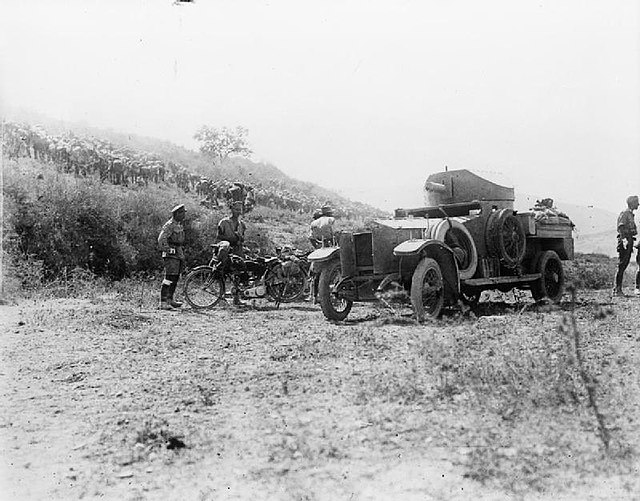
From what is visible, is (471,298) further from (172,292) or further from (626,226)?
(172,292)

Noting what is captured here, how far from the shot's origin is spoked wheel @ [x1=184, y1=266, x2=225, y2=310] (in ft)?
37.1

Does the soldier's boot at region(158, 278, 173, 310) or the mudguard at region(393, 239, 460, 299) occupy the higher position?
the mudguard at region(393, 239, 460, 299)

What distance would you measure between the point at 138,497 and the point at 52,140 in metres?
32.4

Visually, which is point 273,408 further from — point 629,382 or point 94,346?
point 94,346

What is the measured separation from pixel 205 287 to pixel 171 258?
73 cm

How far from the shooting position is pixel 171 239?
37.5 feet

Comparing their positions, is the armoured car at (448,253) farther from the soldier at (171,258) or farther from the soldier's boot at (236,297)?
the soldier at (171,258)

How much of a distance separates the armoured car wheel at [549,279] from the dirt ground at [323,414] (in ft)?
11.0

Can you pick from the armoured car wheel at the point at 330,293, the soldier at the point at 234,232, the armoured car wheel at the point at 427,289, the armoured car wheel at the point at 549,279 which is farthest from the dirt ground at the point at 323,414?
the soldier at the point at 234,232

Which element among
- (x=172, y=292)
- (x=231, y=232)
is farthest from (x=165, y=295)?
(x=231, y=232)

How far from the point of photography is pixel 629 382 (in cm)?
536

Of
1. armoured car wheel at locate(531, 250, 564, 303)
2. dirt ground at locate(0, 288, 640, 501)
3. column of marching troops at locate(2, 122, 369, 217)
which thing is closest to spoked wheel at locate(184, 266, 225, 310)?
dirt ground at locate(0, 288, 640, 501)

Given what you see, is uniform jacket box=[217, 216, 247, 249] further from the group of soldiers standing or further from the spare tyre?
the spare tyre

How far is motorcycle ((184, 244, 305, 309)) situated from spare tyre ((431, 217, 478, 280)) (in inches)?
126
